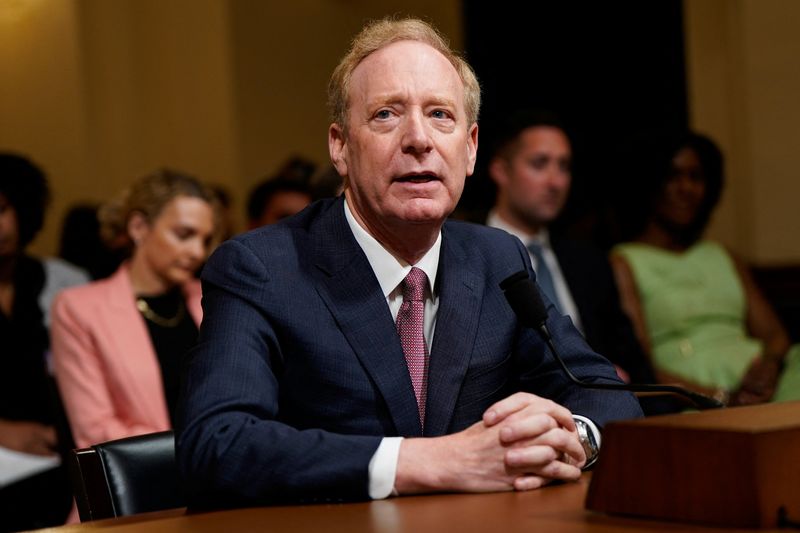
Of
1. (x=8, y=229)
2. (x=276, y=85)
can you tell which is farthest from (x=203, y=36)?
(x=8, y=229)

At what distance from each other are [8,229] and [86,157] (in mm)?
2268

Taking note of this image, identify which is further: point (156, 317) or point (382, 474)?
point (156, 317)

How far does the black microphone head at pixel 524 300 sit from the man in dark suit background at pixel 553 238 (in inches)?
91.4

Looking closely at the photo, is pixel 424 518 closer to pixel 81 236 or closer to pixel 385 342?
pixel 385 342

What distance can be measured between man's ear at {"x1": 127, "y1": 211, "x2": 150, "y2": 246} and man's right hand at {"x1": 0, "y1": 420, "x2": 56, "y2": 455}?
0.71m

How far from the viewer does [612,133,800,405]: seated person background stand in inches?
176

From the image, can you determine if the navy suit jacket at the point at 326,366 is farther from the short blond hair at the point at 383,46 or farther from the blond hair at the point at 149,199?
the blond hair at the point at 149,199

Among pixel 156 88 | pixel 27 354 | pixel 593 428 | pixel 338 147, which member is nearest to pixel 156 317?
pixel 27 354

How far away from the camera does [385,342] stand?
6.48 ft

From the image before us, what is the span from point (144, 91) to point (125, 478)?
5440mm

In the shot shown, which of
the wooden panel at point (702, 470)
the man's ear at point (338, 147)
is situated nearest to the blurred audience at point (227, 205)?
the man's ear at point (338, 147)

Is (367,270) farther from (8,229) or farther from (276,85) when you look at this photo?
(276,85)

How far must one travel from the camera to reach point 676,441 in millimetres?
1424

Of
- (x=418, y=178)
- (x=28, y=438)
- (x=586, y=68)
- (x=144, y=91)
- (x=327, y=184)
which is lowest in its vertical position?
(x=28, y=438)
